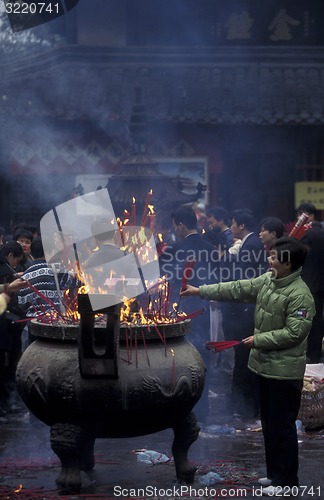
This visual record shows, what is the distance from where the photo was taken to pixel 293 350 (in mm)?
6363

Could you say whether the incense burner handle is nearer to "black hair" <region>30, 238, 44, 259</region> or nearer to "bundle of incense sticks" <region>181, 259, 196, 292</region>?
"bundle of incense sticks" <region>181, 259, 196, 292</region>

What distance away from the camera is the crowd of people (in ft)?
20.8

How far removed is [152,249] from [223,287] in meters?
0.92

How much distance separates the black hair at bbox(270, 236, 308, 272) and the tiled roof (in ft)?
32.3

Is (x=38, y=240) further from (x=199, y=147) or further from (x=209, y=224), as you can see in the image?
(x=199, y=147)

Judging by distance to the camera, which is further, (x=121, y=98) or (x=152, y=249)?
(x=121, y=98)

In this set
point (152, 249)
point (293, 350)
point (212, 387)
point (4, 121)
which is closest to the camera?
point (293, 350)

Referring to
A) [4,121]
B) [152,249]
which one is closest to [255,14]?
[4,121]

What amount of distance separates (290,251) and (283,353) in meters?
0.72

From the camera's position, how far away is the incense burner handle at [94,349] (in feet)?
19.9

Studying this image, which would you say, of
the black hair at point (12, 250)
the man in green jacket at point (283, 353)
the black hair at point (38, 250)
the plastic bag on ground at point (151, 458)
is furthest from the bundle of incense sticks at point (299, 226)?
the black hair at point (12, 250)
